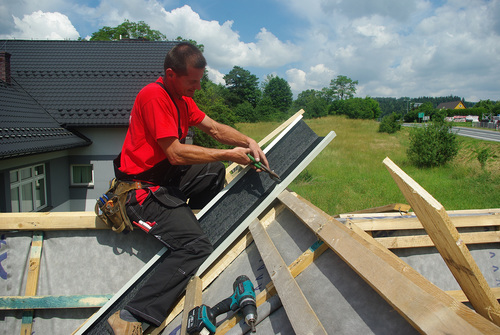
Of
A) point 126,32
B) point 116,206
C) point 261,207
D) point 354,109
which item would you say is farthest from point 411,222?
point 354,109

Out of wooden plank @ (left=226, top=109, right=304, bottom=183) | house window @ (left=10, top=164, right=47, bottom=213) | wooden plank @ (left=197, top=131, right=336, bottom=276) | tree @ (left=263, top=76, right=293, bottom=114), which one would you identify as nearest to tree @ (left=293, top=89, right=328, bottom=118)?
tree @ (left=263, top=76, right=293, bottom=114)

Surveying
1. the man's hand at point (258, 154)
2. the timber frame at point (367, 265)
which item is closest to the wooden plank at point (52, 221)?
the timber frame at point (367, 265)

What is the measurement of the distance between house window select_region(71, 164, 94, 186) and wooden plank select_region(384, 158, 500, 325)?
11407mm

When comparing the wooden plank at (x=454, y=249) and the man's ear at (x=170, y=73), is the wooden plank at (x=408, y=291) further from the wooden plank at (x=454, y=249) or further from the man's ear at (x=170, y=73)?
the man's ear at (x=170, y=73)

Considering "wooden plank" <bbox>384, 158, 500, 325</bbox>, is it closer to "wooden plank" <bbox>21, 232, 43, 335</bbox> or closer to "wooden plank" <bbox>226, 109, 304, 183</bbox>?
"wooden plank" <bbox>226, 109, 304, 183</bbox>

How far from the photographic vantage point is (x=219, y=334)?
1869 mm

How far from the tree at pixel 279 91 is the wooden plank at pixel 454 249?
3076 inches

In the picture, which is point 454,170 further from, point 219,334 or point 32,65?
point 32,65

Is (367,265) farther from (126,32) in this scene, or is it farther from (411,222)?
(126,32)

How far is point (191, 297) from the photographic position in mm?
2172

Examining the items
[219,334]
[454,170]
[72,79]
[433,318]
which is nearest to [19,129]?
[72,79]

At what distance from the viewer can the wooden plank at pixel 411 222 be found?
3023mm

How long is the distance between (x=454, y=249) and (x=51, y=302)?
295cm

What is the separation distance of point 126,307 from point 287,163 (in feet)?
5.32
